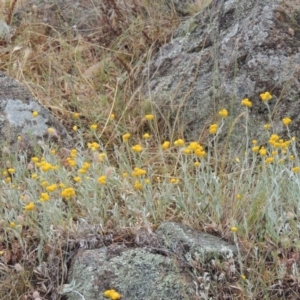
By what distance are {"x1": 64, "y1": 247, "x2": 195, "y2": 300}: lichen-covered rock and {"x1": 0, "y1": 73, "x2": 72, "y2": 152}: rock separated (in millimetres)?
1038

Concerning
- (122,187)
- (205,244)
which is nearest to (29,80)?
(122,187)

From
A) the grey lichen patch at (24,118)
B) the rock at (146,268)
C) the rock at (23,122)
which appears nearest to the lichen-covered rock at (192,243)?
the rock at (146,268)

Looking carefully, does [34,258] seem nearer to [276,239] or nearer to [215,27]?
[276,239]

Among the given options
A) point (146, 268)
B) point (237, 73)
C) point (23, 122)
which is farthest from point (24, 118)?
point (146, 268)

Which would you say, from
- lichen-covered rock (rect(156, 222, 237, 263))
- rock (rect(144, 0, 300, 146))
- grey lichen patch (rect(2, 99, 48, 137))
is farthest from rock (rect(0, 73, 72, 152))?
lichen-covered rock (rect(156, 222, 237, 263))

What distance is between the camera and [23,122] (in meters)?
3.51

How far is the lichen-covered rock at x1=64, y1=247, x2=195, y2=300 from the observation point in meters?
2.28

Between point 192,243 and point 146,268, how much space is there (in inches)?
7.4

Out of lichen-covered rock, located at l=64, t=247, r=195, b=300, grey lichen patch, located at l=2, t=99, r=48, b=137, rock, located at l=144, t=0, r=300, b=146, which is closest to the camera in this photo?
lichen-covered rock, located at l=64, t=247, r=195, b=300

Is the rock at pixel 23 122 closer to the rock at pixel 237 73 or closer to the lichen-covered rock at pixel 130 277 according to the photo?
the rock at pixel 237 73

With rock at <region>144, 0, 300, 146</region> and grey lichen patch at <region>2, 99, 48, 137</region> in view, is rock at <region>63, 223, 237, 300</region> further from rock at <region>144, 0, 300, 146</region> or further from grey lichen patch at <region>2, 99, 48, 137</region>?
grey lichen patch at <region>2, 99, 48, 137</region>

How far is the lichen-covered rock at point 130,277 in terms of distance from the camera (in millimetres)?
2283

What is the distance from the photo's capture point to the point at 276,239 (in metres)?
2.37

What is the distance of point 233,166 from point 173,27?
1.78 metres
